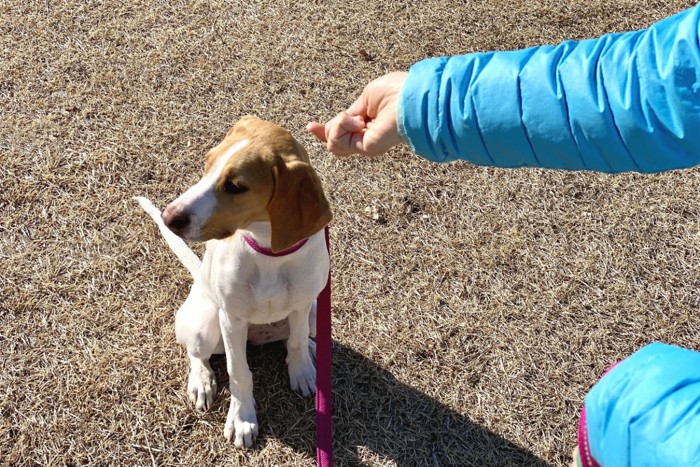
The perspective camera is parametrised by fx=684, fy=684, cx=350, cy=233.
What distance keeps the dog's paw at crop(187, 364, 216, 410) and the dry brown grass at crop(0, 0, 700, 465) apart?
0.26 ft

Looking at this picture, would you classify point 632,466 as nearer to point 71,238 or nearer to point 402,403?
point 402,403

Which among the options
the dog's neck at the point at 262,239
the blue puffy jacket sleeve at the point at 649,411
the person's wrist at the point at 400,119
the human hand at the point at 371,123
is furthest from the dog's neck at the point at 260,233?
the blue puffy jacket sleeve at the point at 649,411

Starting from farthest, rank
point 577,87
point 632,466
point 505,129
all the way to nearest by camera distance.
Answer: point 505,129 → point 577,87 → point 632,466

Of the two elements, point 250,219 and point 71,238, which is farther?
point 71,238

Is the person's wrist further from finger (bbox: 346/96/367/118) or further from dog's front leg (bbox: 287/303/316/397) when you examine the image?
dog's front leg (bbox: 287/303/316/397)

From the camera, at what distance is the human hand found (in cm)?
228

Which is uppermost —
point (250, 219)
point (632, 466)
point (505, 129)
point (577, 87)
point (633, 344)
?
point (577, 87)

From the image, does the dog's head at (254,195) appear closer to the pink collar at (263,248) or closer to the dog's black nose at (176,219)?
the dog's black nose at (176,219)

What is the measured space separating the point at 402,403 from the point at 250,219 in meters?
1.54

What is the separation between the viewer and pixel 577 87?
184 centimetres

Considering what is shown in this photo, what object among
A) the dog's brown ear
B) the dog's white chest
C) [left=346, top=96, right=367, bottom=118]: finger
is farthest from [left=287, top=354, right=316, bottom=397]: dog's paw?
[left=346, top=96, right=367, bottom=118]: finger

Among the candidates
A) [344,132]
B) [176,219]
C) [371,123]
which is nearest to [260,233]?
[176,219]

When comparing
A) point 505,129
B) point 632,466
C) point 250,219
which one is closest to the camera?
point 632,466

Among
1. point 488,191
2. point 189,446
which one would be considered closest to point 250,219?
point 189,446
